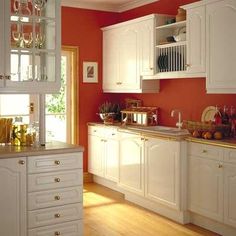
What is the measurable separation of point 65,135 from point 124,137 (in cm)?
123

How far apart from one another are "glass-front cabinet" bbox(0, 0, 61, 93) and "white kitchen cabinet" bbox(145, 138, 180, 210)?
1.54m

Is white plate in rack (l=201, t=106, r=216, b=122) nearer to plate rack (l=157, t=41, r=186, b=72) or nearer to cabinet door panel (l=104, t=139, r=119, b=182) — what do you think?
plate rack (l=157, t=41, r=186, b=72)

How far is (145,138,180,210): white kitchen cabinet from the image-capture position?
440 centimetres

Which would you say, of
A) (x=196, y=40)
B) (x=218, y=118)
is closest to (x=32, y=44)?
(x=196, y=40)

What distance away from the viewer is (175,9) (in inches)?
207

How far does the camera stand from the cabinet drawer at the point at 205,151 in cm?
396

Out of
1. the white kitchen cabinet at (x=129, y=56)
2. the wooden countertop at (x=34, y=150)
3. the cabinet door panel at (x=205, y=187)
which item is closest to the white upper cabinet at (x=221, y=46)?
the cabinet door panel at (x=205, y=187)

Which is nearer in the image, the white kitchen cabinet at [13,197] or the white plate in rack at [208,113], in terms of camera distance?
the white kitchen cabinet at [13,197]

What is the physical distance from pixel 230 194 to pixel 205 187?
0.35 meters

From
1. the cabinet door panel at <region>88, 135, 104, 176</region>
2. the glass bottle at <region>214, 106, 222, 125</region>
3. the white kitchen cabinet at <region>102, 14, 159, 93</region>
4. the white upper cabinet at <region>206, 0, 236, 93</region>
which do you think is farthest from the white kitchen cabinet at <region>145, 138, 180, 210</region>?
the cabinet door panel at <region>88, 135, 104, 176</region>

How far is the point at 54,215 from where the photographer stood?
344 cm

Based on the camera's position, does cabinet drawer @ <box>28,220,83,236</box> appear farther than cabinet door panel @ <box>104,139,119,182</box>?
No

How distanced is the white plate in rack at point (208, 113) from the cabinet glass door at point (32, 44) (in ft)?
6.43

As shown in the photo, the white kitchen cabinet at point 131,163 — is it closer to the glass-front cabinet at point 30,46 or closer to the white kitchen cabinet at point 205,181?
the white kitchen cabinet at point 205,181
